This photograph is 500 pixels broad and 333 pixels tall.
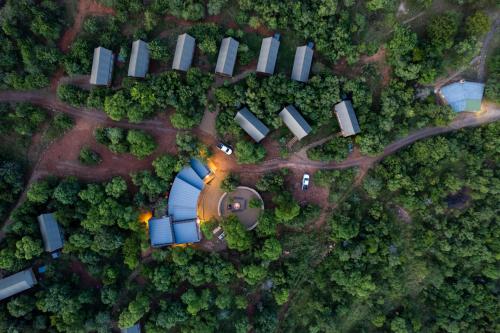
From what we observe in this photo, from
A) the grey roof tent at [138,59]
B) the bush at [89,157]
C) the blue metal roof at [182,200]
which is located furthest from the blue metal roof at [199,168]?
the grey roof tent at [138,59]

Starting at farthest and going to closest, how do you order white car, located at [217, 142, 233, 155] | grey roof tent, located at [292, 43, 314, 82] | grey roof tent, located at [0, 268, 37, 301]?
white car, located at [217, 142, 233, 155] < grey roof tent, located at [292, 43, 314, 82] < grey roof tent, located at [0, 268, 37, 301]

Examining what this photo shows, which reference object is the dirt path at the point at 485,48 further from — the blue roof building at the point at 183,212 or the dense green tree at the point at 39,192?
the dense green tree at the point at 39,192

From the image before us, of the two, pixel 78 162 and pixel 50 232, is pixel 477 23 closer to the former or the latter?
pixel 78 162

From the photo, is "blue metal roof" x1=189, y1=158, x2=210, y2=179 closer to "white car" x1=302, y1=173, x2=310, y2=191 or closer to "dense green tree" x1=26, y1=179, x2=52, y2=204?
"white car" x1=302, y1=173, x2=310, y2=191

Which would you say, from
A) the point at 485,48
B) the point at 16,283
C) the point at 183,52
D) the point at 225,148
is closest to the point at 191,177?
the point at 225,148

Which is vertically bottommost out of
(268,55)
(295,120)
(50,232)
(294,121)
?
(50,232)

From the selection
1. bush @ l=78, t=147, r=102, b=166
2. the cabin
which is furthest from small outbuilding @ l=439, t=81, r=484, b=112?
the cabin
